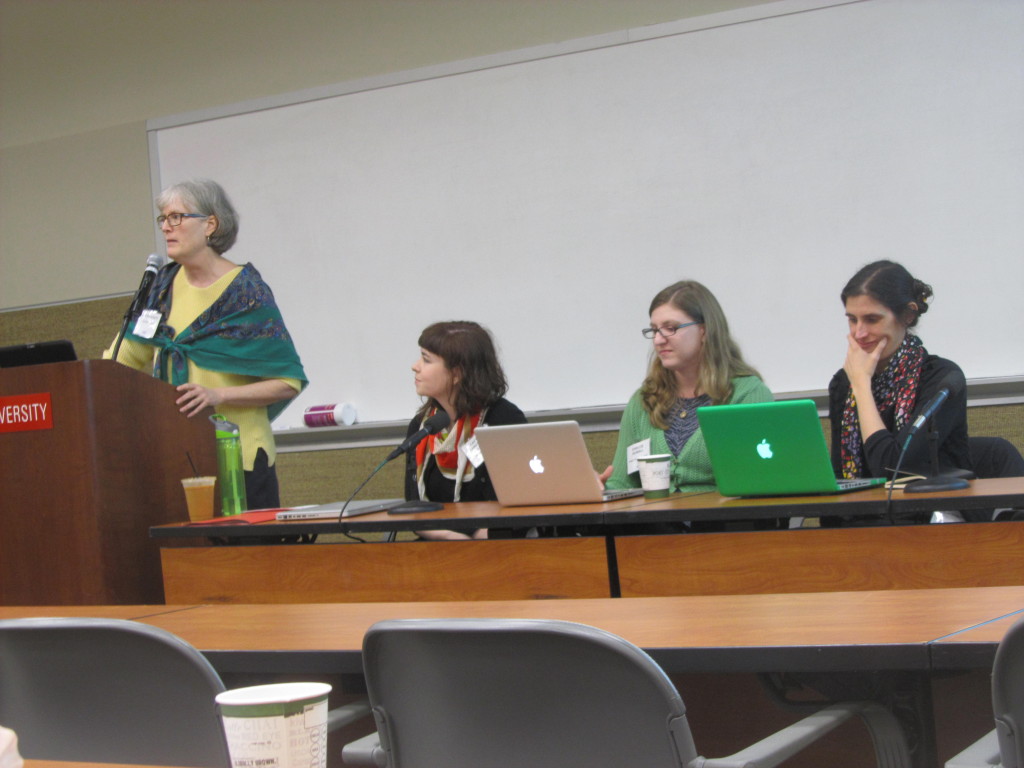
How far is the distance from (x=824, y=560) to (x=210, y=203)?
2.05 meters

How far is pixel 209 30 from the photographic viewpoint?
5051 millimetres

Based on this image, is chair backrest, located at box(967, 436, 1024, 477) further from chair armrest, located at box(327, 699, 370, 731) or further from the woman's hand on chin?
chair armrest, located at box(327, 699, 370, 731)

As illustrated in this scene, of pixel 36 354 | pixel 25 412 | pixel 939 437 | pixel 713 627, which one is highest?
pixel 36 354

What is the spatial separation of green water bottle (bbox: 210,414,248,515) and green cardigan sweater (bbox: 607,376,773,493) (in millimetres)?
1047

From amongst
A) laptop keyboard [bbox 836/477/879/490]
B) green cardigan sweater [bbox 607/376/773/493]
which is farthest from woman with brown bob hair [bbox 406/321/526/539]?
laptop keyboard [bbox 836/477/879/490]

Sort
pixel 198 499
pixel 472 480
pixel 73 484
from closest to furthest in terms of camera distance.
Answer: pixel 73 484, pixel 198 499, pixel 472 480

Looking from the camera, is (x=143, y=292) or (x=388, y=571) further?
(x=143, y=292)

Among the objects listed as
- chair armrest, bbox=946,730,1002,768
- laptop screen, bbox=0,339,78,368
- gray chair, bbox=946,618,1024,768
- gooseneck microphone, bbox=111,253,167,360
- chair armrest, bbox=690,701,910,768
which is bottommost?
chair armrest, bbox=690,701,910,768

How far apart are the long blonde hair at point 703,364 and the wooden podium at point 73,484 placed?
1.40 m

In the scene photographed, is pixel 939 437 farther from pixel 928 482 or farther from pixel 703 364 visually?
pixel 703 364

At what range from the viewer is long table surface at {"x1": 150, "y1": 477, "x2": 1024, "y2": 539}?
6.81 ft

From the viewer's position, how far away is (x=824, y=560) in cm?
214

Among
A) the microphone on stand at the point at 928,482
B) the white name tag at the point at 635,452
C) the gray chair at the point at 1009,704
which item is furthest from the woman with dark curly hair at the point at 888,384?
the gray chair at the point at 1009,704

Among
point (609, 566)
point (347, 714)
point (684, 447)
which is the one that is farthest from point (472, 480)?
point (347, 714)
